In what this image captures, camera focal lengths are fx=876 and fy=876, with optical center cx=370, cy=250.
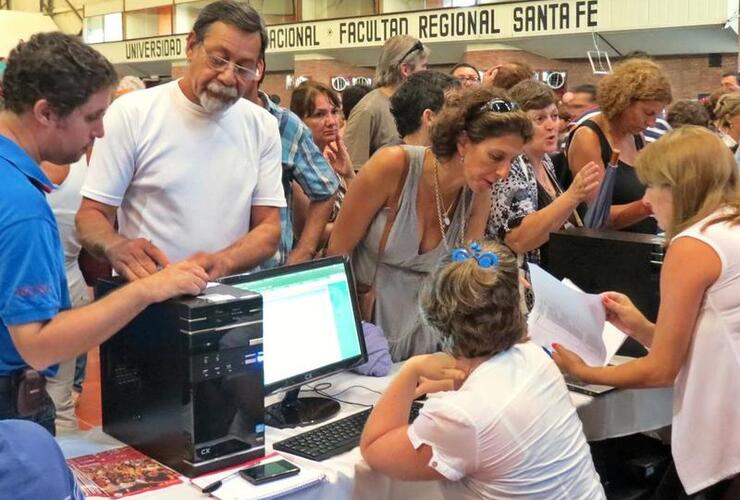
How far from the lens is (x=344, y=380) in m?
2.57

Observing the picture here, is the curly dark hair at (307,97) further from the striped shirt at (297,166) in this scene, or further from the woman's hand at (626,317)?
the woman's hand at (626,317)

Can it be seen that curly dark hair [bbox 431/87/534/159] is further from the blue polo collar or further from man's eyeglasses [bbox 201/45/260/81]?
the blue polo collar

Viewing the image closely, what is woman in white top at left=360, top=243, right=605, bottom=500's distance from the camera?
173 centimetres

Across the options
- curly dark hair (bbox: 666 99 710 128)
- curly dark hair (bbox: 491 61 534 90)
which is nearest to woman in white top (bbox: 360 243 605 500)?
curly dark hair (bbox: 491 61 534 90)

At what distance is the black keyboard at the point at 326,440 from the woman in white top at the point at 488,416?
125 mm

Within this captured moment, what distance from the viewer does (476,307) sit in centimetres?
180

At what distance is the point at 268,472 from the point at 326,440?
0.26 m

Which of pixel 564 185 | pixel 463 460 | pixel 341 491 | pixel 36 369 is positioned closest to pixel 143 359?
pixel 36 369

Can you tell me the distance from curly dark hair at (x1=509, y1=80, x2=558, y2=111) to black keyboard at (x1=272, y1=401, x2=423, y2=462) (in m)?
1.82

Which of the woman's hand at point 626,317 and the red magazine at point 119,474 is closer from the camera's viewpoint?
the red magazine at point 119,474

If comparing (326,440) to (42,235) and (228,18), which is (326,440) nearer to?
(42,235)

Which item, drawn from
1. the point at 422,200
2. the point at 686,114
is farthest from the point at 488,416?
the point at 686,114

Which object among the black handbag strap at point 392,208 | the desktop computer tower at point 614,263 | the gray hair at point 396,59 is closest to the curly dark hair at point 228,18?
the black handbag strap at point 392,208

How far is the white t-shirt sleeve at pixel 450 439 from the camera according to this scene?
1713 millimetres
